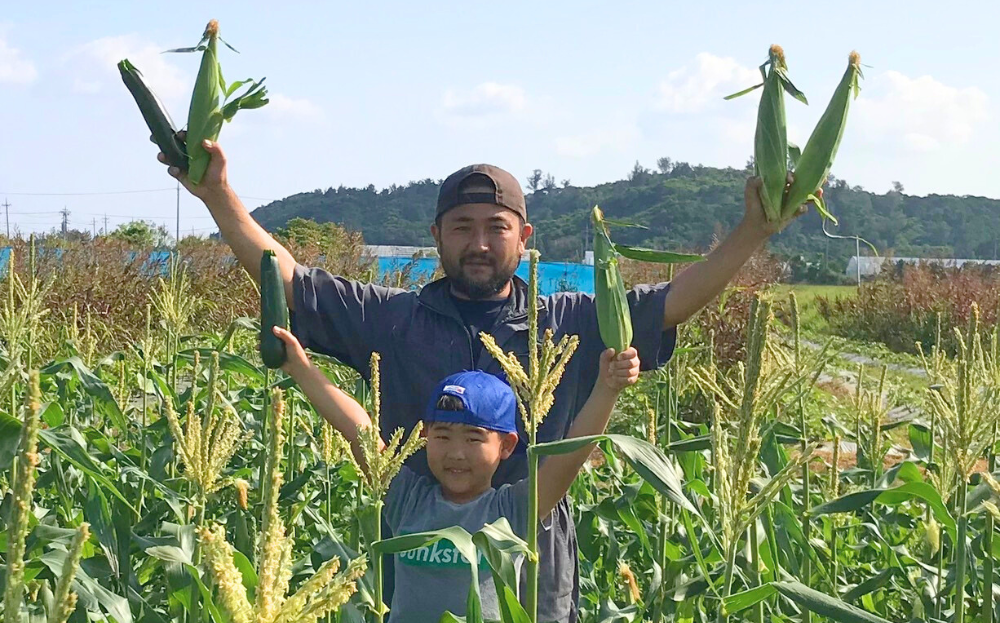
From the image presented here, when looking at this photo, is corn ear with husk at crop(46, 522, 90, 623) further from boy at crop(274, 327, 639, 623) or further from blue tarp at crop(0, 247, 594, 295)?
blue tarp at crop(0, 247, 594, 295)

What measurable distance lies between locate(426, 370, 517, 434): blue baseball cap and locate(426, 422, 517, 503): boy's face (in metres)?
0.03

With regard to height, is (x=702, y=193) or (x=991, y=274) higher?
(x=702, y=193)

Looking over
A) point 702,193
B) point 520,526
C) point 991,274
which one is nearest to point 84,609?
point 520,526

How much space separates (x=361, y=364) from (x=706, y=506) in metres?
1.56

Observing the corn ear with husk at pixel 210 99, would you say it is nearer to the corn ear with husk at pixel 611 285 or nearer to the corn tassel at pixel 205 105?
the corn tassel at pixel 205 105

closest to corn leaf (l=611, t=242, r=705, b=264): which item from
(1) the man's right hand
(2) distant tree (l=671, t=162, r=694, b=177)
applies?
(1) the man's right hand

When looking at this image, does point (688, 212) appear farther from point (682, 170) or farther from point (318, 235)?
point (318, 235)

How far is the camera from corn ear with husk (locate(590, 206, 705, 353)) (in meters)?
2.03

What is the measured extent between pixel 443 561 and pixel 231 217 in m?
1.25

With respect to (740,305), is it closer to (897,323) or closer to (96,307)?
(96,307)

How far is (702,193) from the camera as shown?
74562mm

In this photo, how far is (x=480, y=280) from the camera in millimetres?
3018

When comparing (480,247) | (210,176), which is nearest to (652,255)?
(480,247)

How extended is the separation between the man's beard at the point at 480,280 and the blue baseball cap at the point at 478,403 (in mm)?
545
